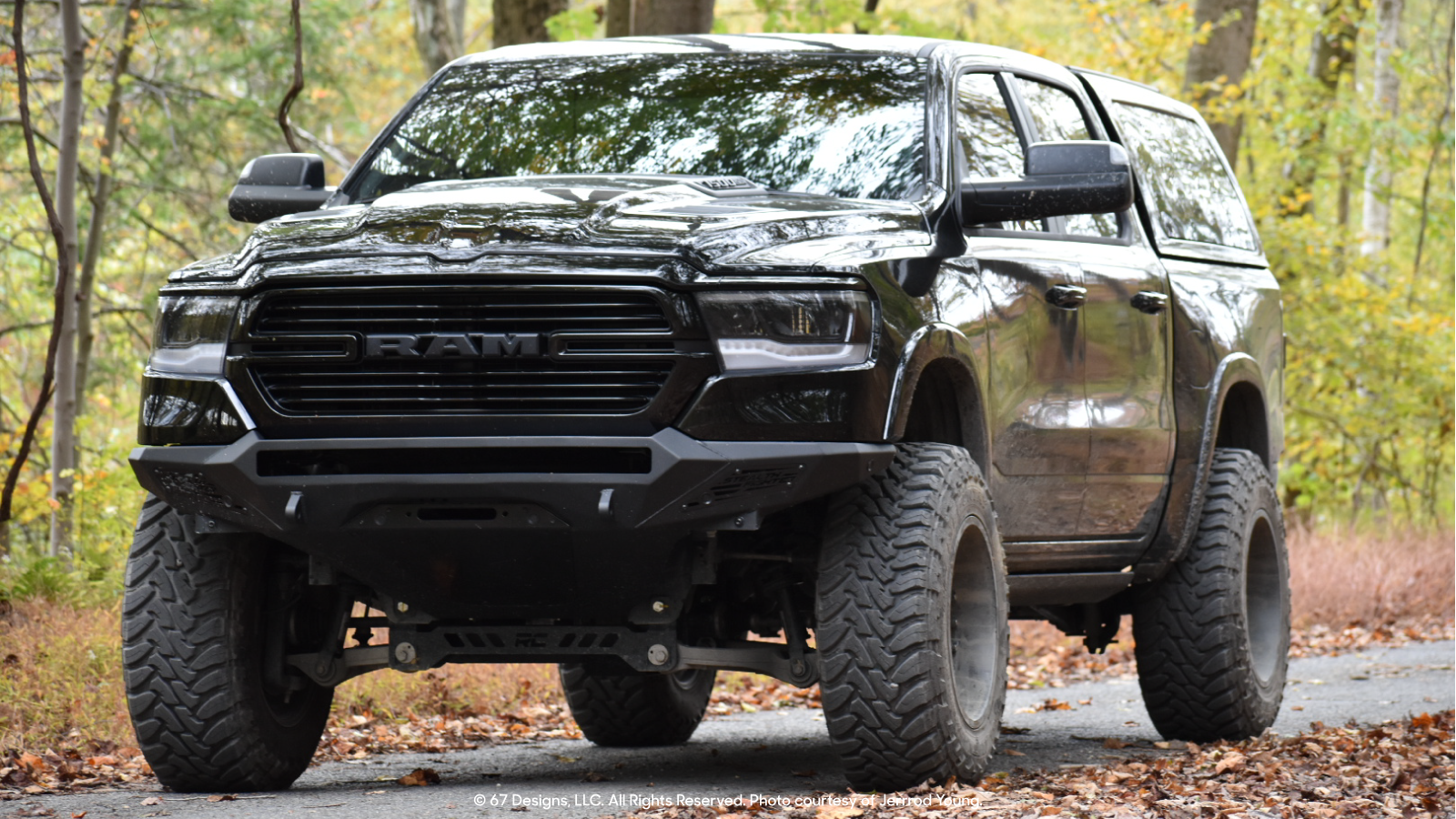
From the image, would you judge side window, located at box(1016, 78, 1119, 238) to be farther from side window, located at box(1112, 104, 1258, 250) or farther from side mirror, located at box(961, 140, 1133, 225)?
side mirror, located at box(961, 140, 1133, 225)

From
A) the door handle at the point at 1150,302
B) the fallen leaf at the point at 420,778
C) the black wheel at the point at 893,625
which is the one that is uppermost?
the door handle at the point at 1150,302

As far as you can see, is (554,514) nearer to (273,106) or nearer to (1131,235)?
(1131,235)

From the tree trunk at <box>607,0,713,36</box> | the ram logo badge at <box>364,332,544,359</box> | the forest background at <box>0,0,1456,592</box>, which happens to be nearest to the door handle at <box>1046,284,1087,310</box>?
the ram logo badge at <box>364,332,544,359</box>

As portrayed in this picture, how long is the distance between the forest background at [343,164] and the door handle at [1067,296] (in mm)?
4914

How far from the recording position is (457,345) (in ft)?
13.9

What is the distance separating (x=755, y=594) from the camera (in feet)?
16.7

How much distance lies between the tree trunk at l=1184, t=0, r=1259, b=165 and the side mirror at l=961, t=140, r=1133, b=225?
37.7 feet

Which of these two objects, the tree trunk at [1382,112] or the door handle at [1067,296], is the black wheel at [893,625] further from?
the tree trunk at [1382,112]

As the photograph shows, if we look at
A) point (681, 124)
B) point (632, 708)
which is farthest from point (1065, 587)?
point (681, 124)

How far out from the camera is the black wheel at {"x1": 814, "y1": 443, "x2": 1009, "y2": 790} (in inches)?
176

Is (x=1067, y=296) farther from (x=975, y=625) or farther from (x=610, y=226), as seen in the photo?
(x=610, y=226)

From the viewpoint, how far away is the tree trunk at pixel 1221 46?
52.8 ft

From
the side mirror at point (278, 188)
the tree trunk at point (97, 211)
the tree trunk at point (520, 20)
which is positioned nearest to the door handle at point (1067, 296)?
the side mirror at point (278, 188)

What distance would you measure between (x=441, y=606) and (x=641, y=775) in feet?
4.33
